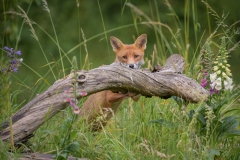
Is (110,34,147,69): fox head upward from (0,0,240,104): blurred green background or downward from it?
downward

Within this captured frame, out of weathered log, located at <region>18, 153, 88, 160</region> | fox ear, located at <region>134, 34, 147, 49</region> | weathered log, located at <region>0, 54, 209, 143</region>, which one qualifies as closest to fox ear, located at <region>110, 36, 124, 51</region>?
fox ear, located at <region>134, 34, 147, 49</region>

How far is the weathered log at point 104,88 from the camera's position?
3.76 m

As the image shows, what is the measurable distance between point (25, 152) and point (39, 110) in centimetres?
32

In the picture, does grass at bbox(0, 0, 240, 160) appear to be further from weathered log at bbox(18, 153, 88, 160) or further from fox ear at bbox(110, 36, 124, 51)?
fox ear at bbox(110, 36, 124, 51)

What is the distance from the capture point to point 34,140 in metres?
4.14

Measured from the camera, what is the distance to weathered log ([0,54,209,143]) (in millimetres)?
3760

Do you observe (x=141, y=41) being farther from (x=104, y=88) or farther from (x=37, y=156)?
(x=37, y=156)

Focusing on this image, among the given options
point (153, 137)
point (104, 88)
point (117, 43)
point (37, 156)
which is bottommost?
point (37, 156)

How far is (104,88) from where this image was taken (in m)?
4.14

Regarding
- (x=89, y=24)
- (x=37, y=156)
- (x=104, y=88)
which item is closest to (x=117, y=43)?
(x=104, y=88)

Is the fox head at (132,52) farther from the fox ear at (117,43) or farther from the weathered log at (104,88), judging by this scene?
the weathered log at (104,88)

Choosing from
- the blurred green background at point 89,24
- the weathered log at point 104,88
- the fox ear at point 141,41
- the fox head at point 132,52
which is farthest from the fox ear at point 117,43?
the blurred green background at point 89,24

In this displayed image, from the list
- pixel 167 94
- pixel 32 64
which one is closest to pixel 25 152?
pixel 167 94

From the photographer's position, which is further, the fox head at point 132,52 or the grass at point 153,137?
the fox head at point 132,52
